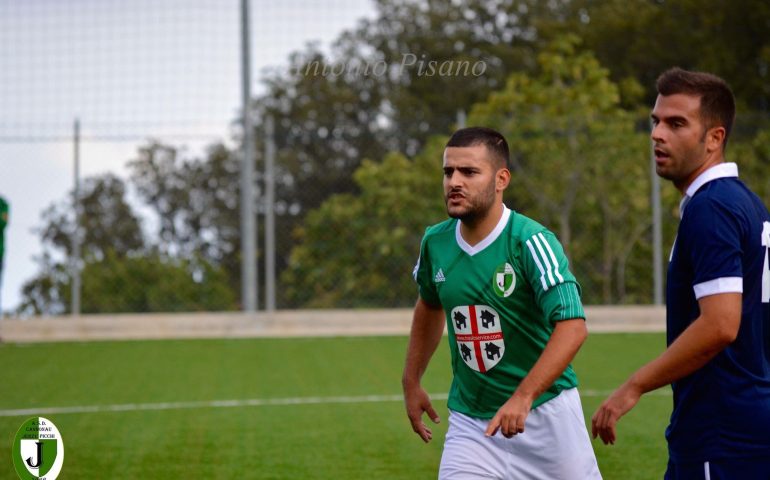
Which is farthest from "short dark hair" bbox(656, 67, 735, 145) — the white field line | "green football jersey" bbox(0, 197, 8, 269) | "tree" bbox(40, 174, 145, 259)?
"tree" bbox(40, 174, 145, 259)

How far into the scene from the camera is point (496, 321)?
4.30 metres

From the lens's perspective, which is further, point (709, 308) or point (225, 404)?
point (225, 404)

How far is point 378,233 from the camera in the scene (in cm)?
1589

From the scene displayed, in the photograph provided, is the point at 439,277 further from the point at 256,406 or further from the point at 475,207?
the point at 256,406

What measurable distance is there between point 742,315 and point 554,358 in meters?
0.79

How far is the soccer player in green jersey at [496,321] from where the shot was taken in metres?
4.21

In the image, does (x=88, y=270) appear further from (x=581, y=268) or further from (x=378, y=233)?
(x=581, y=268)

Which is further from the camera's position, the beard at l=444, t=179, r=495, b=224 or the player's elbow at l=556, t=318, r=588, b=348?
the beard at l=444, t=179, r=495, b=224

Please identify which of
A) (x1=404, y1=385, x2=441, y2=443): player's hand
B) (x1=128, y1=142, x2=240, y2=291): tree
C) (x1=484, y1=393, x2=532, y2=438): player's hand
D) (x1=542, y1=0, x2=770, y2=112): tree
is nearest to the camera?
(x1=484, y1=393, x2=532, y2=438): player's hand

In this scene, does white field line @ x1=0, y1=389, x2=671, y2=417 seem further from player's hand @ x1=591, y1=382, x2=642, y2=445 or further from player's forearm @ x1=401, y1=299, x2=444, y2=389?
player's hand @ x1=591, y1=382, x2=642, y2=445

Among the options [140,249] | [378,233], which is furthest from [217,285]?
[378,233]

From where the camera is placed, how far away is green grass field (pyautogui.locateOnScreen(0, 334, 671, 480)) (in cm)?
734

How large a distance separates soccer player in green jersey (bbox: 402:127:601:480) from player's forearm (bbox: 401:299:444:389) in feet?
0.89

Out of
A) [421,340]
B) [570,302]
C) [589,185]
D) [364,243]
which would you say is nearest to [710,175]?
[570,302]
